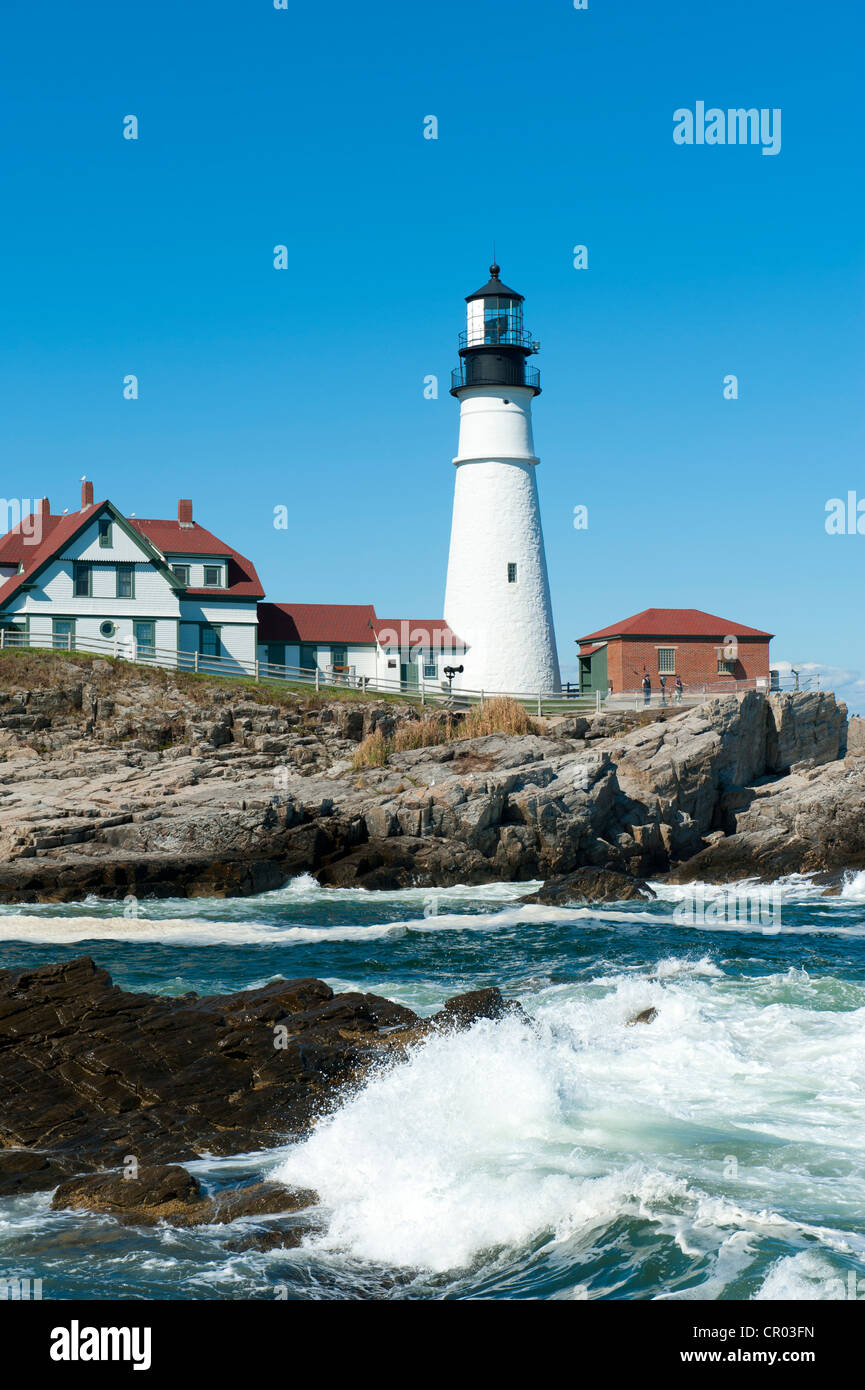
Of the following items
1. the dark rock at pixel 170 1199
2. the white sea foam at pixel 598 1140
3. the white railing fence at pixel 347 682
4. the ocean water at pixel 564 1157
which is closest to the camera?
the ocean water at pixel 564 1157

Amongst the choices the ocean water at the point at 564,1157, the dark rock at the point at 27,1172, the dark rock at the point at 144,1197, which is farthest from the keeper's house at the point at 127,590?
the dark rock at the point at 144,1197

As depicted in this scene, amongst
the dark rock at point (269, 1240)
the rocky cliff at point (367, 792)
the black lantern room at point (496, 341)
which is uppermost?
the black lantern room at point (496, 341)

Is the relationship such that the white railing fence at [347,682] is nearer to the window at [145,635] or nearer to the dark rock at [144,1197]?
the window at [145,635]

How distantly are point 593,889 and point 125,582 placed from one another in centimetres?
2343

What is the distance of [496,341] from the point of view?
45.0 m

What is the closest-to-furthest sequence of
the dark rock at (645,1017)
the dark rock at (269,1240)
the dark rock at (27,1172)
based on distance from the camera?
1. the dark rock at (269,1240)
2. the dark rock at (27,1172)
3. the dark rock at (645,1017)

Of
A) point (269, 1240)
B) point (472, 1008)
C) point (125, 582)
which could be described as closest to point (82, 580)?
point (125, 582)

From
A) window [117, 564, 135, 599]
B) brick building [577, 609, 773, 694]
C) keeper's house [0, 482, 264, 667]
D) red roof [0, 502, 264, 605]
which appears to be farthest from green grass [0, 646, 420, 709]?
brick building [577, 609, 773, 694]

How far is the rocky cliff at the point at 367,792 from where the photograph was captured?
2850cm

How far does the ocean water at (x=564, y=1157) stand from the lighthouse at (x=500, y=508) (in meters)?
26.2

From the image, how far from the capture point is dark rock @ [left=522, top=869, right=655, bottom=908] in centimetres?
2655

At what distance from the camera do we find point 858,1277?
770cm

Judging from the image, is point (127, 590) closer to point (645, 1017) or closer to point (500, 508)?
point (500, 508)

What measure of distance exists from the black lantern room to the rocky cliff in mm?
13831
